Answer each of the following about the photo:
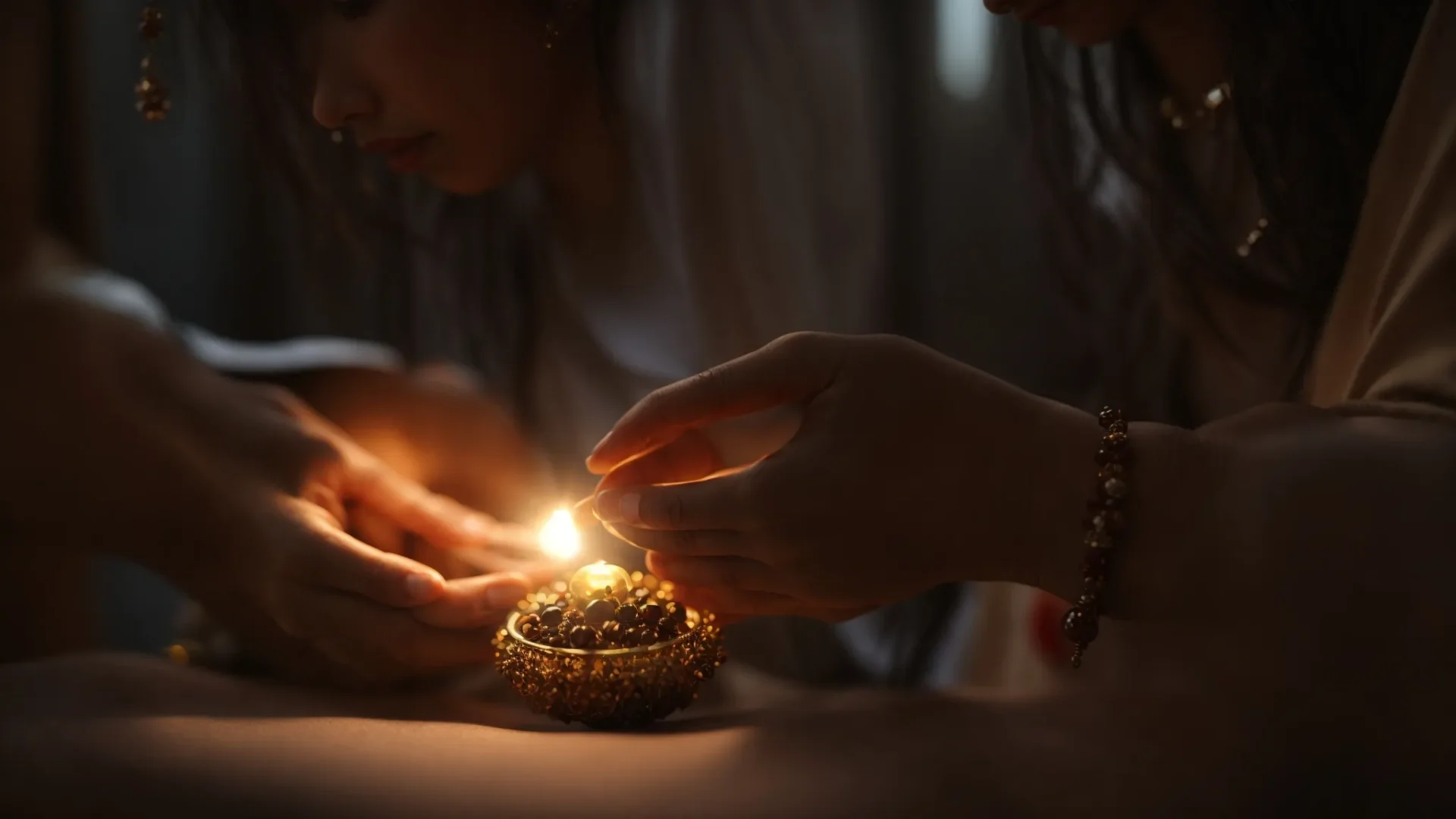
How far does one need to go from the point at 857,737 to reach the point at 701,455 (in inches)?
9.6

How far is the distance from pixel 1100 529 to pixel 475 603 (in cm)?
42

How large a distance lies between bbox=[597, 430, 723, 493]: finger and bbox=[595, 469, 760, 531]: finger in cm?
4

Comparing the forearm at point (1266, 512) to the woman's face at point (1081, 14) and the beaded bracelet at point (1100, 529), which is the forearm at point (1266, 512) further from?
the woman's face at point (1081, 14)

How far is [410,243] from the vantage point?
45.1 inches

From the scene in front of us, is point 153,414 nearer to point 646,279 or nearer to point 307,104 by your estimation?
point 307,104

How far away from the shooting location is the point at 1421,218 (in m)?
0.64

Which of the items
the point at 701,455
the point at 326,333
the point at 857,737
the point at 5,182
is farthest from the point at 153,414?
the point at 857,737

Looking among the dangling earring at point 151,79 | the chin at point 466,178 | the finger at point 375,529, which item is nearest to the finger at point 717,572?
the finger at point 375,529

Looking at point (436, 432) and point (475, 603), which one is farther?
point (436, 432)

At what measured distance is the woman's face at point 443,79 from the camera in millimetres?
822

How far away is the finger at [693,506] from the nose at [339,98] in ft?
1.29

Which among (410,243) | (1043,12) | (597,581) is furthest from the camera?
(410,243)

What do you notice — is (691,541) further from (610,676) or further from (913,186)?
(913,186)

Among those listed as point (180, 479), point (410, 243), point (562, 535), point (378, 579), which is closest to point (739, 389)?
point (562, 535)
